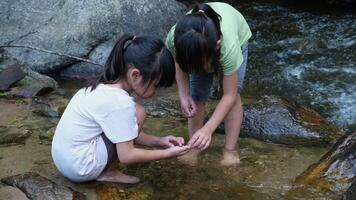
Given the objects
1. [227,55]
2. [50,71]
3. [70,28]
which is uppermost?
[227,55]

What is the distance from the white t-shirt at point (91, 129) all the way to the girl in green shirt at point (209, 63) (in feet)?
1.20

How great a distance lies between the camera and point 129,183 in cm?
273

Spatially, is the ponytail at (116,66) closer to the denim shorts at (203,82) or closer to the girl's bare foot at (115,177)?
the girl's bare foot at (115,177)

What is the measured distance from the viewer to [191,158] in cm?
305

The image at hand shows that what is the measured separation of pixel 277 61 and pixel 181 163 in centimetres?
229

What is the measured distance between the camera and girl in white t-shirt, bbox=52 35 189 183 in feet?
7.89

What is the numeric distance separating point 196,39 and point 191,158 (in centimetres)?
87

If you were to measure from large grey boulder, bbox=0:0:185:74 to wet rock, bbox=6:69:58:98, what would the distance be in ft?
1.04

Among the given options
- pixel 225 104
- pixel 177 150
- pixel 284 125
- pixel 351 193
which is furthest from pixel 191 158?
pixel 351 193

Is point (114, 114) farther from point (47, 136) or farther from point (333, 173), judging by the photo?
point (333, 173)

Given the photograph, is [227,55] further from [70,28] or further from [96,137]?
[70,28]

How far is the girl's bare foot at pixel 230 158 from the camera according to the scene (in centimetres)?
299

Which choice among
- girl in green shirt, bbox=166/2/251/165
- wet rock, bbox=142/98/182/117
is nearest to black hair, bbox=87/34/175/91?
girl in green shirt, bbox=166/2/251/165

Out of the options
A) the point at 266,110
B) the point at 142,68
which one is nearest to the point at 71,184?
the point at 142,68
